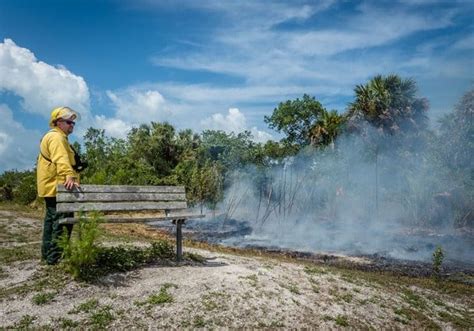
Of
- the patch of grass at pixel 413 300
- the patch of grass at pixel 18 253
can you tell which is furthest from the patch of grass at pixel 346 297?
the patch of grass at pixel 18 253

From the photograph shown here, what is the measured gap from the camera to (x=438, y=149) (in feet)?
86.1

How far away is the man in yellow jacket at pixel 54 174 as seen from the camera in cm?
594

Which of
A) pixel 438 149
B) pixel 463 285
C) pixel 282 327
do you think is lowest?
pixel 463 285

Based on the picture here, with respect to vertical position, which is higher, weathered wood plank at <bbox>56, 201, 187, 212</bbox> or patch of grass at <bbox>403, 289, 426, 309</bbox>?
weathered wood plank at <bbox>56, 201, 187, 212</bbox>

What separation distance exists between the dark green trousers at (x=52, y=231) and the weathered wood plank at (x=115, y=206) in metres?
0.23

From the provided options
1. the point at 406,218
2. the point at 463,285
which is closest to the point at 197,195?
the point at 406,218

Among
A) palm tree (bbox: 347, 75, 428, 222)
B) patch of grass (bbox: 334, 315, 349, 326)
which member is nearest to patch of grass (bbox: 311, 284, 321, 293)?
patch of grass (bbox: 334, 315, 349, 326)

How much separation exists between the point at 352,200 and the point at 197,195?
969 centimetres

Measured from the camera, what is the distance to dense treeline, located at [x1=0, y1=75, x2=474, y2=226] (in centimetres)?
2475

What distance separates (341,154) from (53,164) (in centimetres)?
2471

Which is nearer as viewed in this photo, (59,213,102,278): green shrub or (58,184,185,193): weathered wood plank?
(59,213,102,278): green shrub

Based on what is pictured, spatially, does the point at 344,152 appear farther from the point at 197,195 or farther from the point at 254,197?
the point at 197,195

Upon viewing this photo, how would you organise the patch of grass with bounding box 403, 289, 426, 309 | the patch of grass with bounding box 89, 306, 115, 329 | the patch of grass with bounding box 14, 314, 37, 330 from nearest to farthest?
1. the patch of grass with bounding box 14, 314, 37, 330
2. the patch of grass with bounding box 89, 306, 115, 329
3. the patch of grass with bounding box 403, 289, 426, 309

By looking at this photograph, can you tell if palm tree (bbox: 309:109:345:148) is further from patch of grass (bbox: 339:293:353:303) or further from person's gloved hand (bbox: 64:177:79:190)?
person's gloved hand (bbox: 64:177:79:190)
